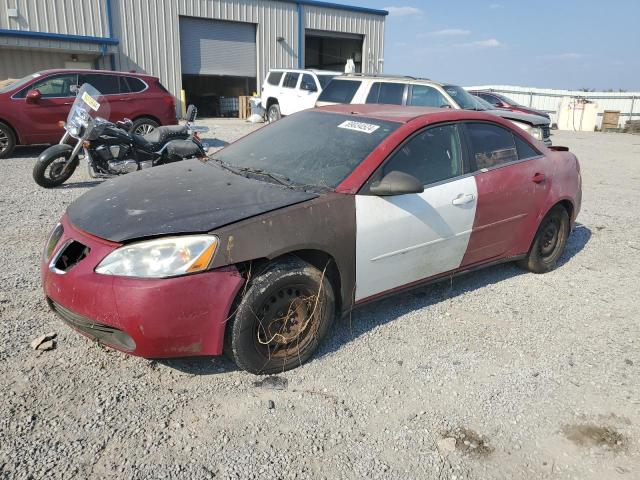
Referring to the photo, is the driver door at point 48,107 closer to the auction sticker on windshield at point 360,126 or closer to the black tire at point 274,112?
the black tire at point 274,112

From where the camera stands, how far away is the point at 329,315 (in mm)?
3326

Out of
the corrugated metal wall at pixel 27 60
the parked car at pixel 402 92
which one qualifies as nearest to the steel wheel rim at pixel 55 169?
the parked car at pixel 402 92

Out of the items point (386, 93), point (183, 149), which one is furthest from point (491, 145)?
point (386, 93)

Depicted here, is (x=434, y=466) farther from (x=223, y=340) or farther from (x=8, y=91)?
(x=8, y=91)

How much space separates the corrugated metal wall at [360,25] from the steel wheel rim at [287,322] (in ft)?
80.0

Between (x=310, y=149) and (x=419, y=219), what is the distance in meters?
0.95

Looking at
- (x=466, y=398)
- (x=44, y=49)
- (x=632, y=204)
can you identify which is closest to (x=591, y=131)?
(x=632, y=204)

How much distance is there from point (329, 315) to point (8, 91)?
9.67 m

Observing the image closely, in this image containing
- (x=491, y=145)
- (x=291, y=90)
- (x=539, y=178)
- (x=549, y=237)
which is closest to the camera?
(x=491, y=145)

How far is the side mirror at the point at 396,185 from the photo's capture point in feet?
11.0

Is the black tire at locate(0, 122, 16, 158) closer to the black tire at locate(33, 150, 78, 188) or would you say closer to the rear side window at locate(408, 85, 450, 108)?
the black tire at locate(33, 150, 78, 188)

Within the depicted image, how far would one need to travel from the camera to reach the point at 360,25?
26.8 m

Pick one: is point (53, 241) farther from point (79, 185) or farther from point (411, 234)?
point (79, 185)

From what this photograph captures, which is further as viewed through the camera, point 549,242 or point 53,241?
point 549,242
